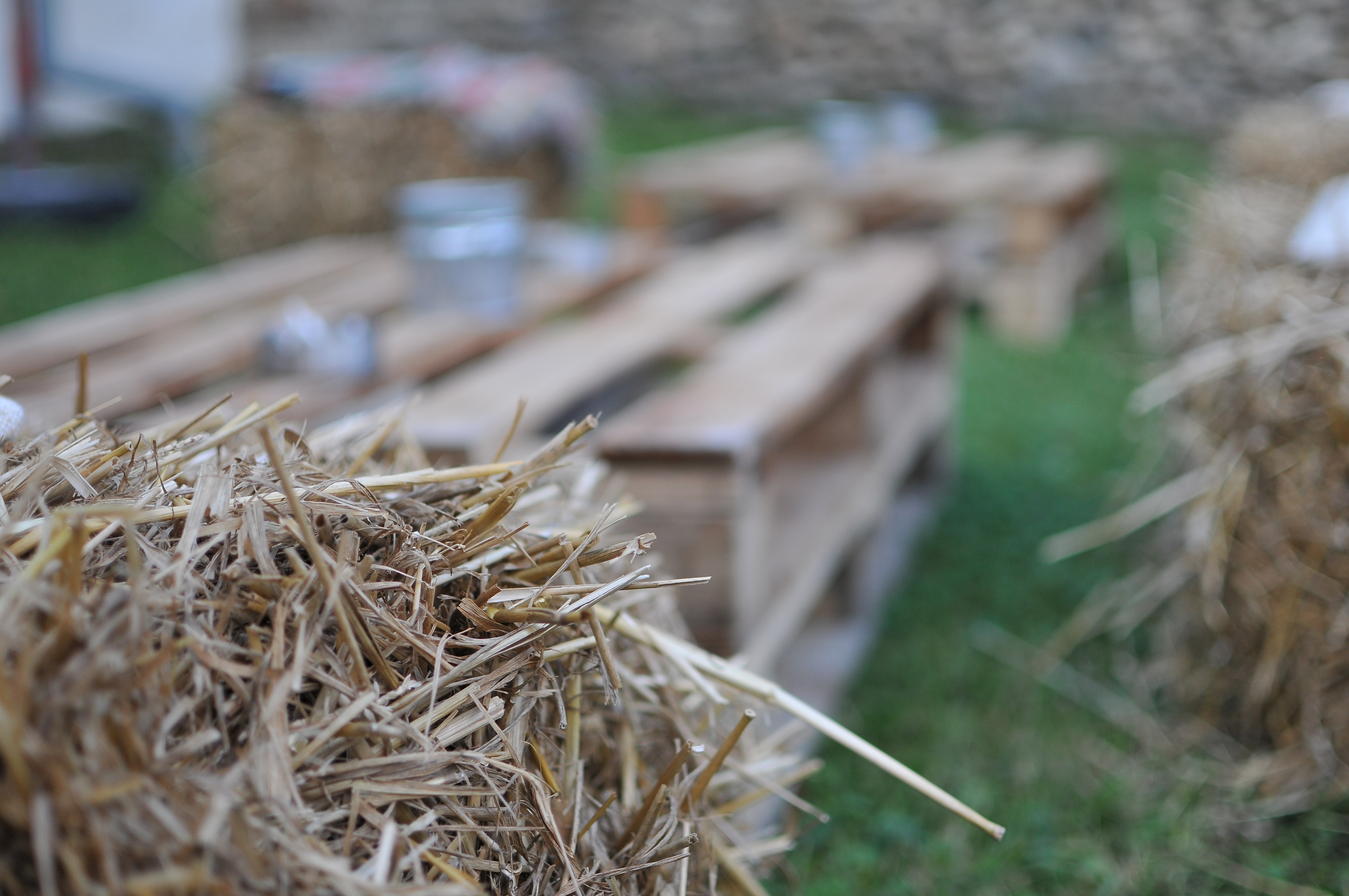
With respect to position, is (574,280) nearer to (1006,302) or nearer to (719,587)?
(719,587)

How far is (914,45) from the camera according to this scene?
816cm

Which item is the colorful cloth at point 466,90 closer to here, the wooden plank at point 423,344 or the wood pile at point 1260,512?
the wooden plank at point 423,344

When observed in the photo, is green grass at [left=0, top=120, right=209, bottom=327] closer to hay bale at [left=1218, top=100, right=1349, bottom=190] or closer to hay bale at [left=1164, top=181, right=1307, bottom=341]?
hay bale at [left=1164, top=181, right=1307, bottom=341]

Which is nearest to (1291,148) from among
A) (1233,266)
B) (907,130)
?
(1233,266)

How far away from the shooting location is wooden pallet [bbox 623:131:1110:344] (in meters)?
4.22

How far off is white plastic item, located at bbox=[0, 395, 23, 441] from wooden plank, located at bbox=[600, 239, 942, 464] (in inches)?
29.3

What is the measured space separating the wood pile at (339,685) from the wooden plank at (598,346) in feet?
1.76

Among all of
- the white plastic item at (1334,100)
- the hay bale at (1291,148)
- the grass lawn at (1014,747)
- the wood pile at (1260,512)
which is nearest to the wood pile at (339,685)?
the grass lawn at (1014,747)

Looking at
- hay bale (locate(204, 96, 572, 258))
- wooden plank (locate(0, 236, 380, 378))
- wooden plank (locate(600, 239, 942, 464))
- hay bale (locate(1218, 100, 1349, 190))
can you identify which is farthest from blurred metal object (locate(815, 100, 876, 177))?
wooden plank (locate(0, 236, 380, 378))

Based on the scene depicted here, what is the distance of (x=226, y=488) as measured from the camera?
2.19 ft

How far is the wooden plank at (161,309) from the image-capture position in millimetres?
1746

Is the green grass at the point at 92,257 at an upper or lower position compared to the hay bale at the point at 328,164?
lower

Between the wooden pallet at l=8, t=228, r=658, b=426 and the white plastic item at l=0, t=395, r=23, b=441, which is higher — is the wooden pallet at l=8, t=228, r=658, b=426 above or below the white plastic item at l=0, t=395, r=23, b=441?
below

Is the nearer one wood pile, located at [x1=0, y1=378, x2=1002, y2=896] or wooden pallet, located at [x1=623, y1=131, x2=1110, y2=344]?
wood pile, located at [x1=0, y1=378, x2=1002, y2=896]
